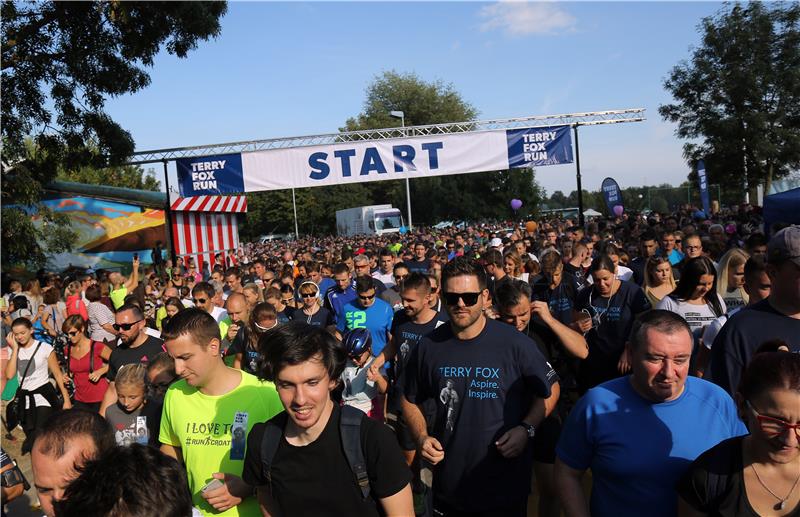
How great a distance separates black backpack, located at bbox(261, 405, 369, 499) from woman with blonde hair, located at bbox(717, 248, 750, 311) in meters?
4.47

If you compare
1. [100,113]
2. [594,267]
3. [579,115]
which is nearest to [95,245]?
[100,113]

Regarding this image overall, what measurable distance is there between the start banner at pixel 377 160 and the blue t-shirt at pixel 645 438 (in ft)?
42.8

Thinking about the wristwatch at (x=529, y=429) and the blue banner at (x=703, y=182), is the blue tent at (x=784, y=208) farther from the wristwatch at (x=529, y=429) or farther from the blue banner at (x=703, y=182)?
the wristwatch at (x=529, y=429)

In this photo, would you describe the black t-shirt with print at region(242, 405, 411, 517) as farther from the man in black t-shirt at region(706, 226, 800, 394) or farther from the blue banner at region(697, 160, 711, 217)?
the blue banner at region(697, 160, 711, 217)

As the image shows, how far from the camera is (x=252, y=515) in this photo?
2.97 meters

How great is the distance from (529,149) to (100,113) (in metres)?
11.7

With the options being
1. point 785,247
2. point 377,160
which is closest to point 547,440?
point 785,247

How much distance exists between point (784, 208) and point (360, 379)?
9.04 meters

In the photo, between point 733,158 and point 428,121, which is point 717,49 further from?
point 428,121

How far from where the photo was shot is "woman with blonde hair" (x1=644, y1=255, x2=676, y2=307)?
6184 millimetres

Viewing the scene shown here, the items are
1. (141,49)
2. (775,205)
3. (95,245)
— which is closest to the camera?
(775,205)

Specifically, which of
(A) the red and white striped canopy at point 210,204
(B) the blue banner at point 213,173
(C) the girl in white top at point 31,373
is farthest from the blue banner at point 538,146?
(C) the girl in white top at point 31,373

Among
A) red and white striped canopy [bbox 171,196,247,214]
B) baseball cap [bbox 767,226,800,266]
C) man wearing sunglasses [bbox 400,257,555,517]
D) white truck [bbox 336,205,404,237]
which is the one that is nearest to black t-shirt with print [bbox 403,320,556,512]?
man wearing sunglasses [bbox 400,257,555,517]

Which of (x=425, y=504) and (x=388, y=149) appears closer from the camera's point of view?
(x=425, y=504)
